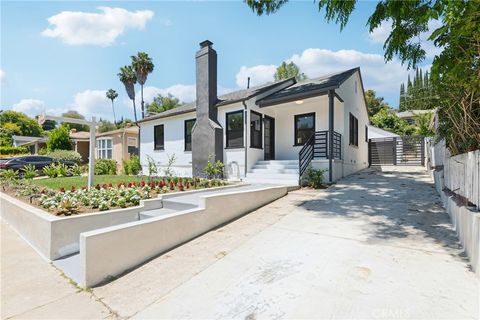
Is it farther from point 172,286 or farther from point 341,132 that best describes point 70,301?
point 341,132

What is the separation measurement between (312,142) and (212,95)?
5.35m

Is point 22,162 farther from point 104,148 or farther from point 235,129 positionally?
point 235,129

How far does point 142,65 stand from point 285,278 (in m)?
34.9

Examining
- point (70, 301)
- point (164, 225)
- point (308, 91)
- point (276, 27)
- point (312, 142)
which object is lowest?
point (70, 301)

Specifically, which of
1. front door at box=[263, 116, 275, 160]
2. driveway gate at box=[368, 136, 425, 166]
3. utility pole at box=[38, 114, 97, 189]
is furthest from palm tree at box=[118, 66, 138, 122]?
driveway gate at box=[368, 136, 425, 166]

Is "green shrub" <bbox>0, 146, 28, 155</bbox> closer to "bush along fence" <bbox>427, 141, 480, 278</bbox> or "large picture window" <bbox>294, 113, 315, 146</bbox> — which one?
"large picture window" <bbox>294, 113, 315, 146</bbox>

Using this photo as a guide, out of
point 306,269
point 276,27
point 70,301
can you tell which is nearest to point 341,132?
point 276,27

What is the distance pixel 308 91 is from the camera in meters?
9.71

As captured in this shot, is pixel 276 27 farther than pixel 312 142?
No

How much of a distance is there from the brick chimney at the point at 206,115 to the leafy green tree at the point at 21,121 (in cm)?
4729

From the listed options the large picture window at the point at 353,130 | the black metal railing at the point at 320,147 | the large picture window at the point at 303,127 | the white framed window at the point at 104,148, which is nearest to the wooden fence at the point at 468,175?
the black metal railing at the point at 320,147

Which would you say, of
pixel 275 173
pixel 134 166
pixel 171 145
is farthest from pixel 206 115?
→ pixel 134 166

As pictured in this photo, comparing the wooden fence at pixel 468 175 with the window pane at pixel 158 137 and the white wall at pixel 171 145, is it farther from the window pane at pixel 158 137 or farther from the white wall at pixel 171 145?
the window pane at pixel 158 137

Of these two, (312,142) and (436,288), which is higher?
(312,142)
